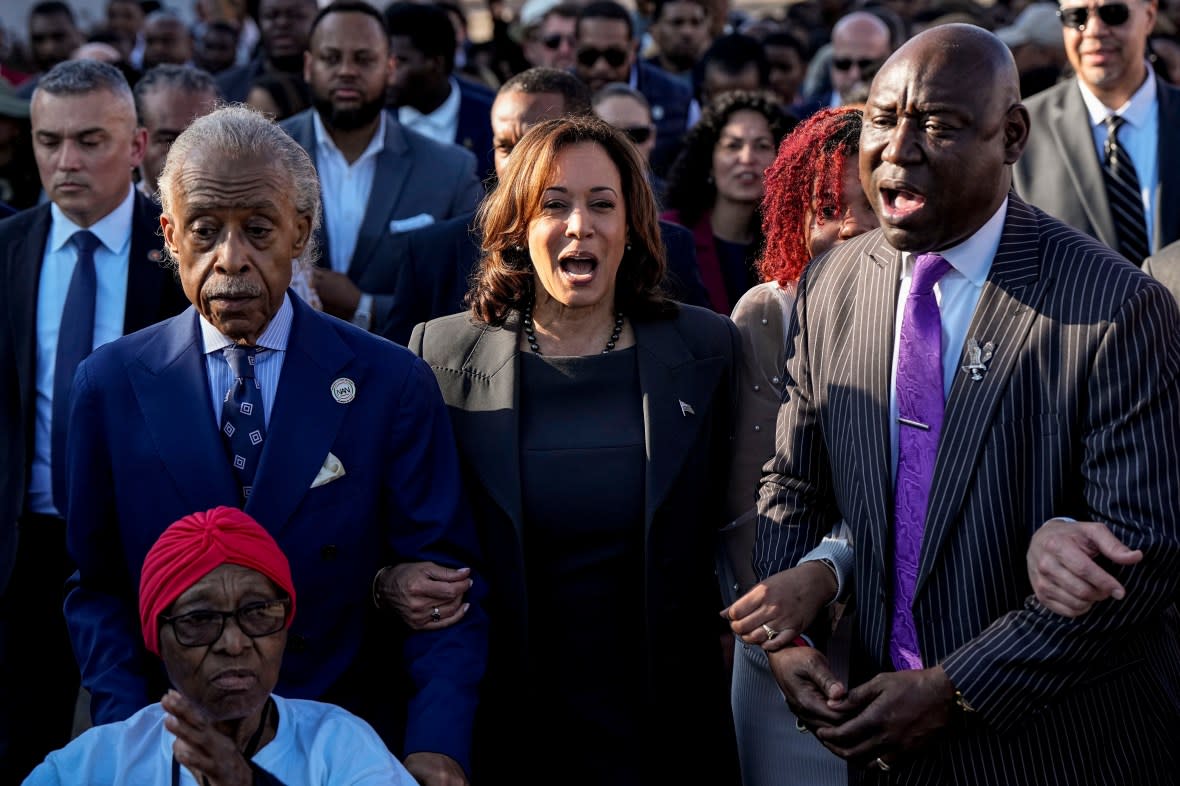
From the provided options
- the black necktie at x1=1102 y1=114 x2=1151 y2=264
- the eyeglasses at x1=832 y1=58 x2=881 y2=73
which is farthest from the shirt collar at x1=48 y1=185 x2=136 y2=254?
the eyeglasses at x1=832 y1=58 x2=881 y2=73

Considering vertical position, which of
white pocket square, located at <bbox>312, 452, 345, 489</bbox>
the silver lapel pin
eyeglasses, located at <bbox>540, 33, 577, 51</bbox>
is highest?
eyeglasses, located at <bbox>540, 33, 577, 51</bbox>

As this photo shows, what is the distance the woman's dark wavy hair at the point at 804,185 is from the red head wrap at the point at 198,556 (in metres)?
1.94

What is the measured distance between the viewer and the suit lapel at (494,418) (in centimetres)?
385

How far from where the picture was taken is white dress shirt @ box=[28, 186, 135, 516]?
504 cm

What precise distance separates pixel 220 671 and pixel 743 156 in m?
3.93

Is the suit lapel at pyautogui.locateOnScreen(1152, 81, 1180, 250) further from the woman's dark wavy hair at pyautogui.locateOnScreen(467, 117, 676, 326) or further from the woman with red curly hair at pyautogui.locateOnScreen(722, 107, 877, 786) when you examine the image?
the woman's dark wavy hair at pyautogui.locateOnScreen(467, 117, 676, 326)

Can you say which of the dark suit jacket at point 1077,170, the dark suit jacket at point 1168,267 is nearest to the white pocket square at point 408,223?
the dark suit jacket at point 1077,170

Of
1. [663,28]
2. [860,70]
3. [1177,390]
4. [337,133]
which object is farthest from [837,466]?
[663,28]

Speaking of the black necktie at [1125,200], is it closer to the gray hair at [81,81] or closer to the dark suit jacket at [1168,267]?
the dark suit jacket at [1168,267]

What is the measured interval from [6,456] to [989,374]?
3.39m

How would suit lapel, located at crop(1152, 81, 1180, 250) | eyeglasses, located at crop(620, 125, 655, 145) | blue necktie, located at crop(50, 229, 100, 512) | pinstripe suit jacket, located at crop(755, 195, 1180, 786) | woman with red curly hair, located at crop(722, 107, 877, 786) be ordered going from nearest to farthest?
1. pinstripe suit jacket, located at crop(755, 195, 1180, 786)
2. woman with red curly hair, located at crop(722, 107, 877, 786)
3. blue necktie, located at crop(50, 229, 100, 512)
4. suit lapel, located at crop(1152, 81, 1180, 250)
5. eyeglasses, located at crop(620, 125, 655, 145)

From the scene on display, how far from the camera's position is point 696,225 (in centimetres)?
643

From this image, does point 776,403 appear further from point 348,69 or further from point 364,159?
point 348,69

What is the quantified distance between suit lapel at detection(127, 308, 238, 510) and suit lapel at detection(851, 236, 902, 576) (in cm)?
149
